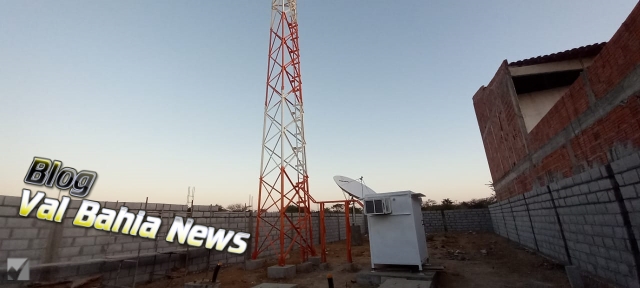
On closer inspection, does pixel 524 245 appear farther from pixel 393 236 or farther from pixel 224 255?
pixel 224 255

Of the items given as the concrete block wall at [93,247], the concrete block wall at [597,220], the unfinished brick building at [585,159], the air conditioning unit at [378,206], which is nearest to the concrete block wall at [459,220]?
the unfinished brick building at [585,159]

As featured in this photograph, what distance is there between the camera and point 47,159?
7160 millimetres

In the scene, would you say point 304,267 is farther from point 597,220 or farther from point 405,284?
point 597,220

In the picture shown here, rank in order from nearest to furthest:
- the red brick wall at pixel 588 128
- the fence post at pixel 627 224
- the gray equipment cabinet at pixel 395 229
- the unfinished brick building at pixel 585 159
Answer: the red brick wall at pixel 588 128
the unfinished brick building at pixel 585 159
the fence post at pixel 627 224
the gray equipment cabinet at pixel 395 229

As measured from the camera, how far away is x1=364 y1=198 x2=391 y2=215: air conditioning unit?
25.9ft

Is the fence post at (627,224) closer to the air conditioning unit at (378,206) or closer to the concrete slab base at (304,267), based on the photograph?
the air conditioning unit at (378,206)

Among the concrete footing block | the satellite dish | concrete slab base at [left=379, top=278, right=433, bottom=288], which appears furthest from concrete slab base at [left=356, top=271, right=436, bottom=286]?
the concrete footing block

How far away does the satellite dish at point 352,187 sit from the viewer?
36.5ft

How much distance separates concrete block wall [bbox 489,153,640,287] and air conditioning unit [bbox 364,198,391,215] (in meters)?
4.18

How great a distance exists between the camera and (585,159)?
560cm

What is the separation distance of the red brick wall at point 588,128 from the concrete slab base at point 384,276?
4.17 metres

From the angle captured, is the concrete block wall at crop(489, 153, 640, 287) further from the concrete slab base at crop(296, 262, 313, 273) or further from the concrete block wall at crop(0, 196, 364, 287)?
the concrete block wall at crop(0, 196, 364, 287)

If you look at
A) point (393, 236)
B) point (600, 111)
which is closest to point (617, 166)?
point (600, 111)

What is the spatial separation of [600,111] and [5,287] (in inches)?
497
